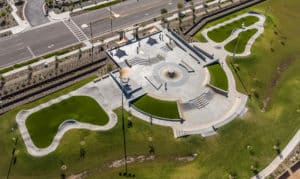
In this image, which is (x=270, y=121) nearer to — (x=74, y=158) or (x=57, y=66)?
(x=74, y=158)

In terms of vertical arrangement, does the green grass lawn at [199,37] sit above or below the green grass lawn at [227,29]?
below

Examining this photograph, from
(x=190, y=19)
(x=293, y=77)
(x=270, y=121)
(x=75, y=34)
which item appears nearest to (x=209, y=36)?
(x=190, y=19)

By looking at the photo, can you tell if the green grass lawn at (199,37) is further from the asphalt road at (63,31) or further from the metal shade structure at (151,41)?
the asphalt road at (63,31)

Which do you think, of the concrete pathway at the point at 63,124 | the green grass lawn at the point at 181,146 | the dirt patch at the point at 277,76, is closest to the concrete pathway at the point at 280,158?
the green grass lawn at the point at 181,146

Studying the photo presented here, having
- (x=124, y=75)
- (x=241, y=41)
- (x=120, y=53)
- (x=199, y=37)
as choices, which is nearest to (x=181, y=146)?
(x=124, y=75)

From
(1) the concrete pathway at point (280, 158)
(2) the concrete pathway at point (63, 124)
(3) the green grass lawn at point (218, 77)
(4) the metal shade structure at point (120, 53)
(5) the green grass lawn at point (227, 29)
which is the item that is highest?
(5) the green grass lawn at point (227, 29)

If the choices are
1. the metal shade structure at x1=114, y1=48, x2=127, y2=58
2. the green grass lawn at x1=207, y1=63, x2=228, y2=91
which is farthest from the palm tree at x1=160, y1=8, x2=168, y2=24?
the green grass lawn at x1=207, y1=63, x2=228, y2=91

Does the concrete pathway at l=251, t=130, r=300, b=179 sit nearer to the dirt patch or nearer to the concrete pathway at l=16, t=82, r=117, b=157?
the dirt patch
